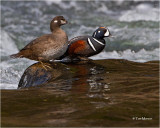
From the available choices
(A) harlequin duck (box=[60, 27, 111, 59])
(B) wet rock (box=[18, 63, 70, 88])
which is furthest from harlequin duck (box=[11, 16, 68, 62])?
(A) harlequin duck (box=[60, 27, 111, 59])

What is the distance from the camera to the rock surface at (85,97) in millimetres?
4078

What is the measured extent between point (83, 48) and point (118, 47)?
382cm

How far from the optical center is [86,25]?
12.9 meters

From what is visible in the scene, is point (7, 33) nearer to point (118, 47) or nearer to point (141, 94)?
point (118, 47)

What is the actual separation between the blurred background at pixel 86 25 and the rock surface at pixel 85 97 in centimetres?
126

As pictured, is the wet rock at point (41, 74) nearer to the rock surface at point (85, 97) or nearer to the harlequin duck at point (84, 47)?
the rock surface at point (85, 97)

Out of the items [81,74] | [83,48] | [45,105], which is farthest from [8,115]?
[83,48]

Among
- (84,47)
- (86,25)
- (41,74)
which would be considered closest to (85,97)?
(41,74)

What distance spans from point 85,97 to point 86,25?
8207 millimetres

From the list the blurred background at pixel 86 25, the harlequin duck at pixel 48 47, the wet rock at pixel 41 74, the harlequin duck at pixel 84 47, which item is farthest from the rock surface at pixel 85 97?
the blurred background at pixel 86 25

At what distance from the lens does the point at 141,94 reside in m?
4.95

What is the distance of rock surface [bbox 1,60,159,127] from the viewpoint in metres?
4.08

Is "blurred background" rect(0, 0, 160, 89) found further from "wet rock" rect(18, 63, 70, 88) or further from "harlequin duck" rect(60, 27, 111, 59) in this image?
"harlequin duck" rect(60, 27, 111, 59)

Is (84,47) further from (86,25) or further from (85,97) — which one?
(86,25)
